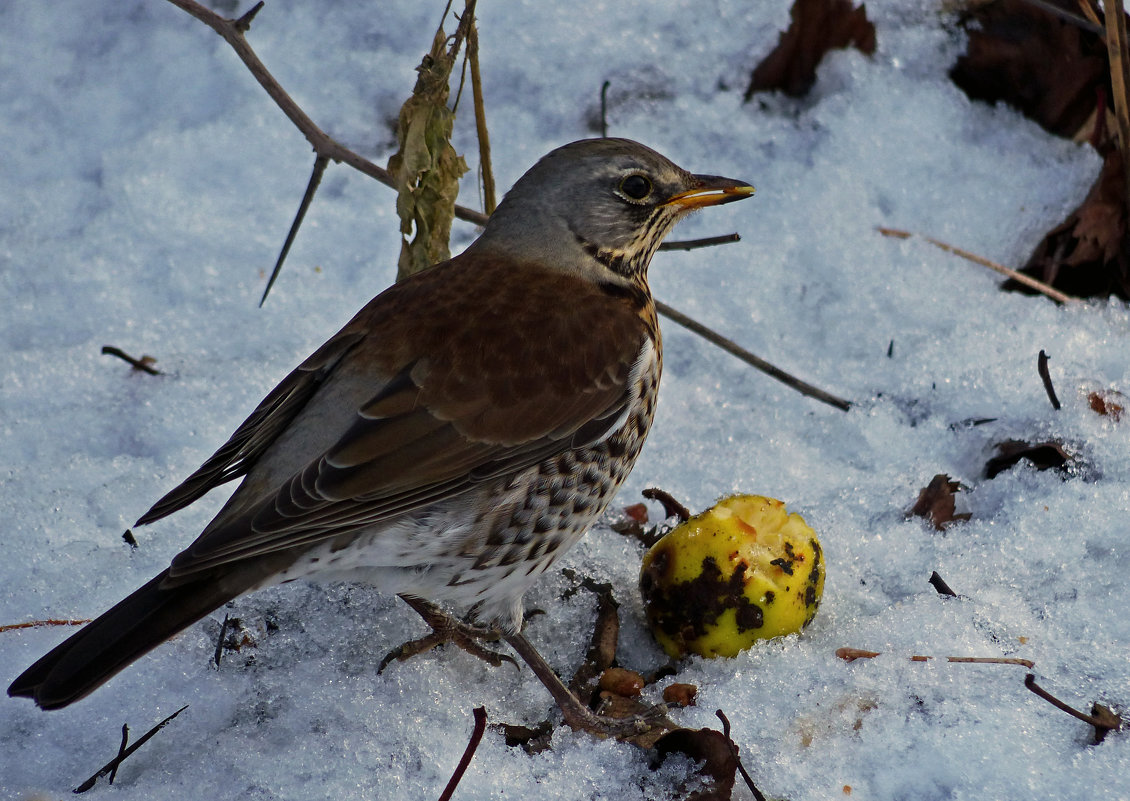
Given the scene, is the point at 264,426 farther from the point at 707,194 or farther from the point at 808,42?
the point at 808,42

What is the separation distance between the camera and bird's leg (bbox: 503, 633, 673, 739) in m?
2.83

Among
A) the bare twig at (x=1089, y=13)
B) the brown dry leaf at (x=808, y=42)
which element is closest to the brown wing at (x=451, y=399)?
the brown dry leaf at (x=808, y=42)

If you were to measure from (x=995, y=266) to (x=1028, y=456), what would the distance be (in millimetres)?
1026

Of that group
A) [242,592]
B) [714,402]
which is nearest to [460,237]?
[714,402]

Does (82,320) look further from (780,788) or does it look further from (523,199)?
(780,788)

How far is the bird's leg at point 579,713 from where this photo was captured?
9.29 feet

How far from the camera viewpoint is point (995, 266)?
444 cm

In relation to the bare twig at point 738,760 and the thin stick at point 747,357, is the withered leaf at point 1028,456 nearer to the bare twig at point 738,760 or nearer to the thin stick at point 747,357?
the thin stick at point 747,357

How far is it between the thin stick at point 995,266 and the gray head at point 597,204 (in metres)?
1.38

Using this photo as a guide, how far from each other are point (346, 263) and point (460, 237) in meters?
0.49

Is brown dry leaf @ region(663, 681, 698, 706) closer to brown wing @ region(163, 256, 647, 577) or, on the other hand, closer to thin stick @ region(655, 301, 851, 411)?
brown wing @ region(163, 256, 647, 577)

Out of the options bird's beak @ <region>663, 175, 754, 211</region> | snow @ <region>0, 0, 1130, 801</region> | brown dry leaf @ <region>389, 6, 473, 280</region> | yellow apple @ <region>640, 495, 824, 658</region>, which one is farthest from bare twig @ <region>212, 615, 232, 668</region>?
bird's beak @ <region>663, 175, 754, 211</region>

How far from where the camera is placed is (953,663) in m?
2.96

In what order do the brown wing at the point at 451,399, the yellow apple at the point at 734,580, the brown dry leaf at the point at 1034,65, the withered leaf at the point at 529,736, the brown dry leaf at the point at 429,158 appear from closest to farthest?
the brown wing at the point at 451,399 → the withered leaf at the point at 529,736 → the yellow apple at the point at 734,580 → the brown dry leaf at the point at 429,158 → the brown dry leaf at the point at 1034,65
